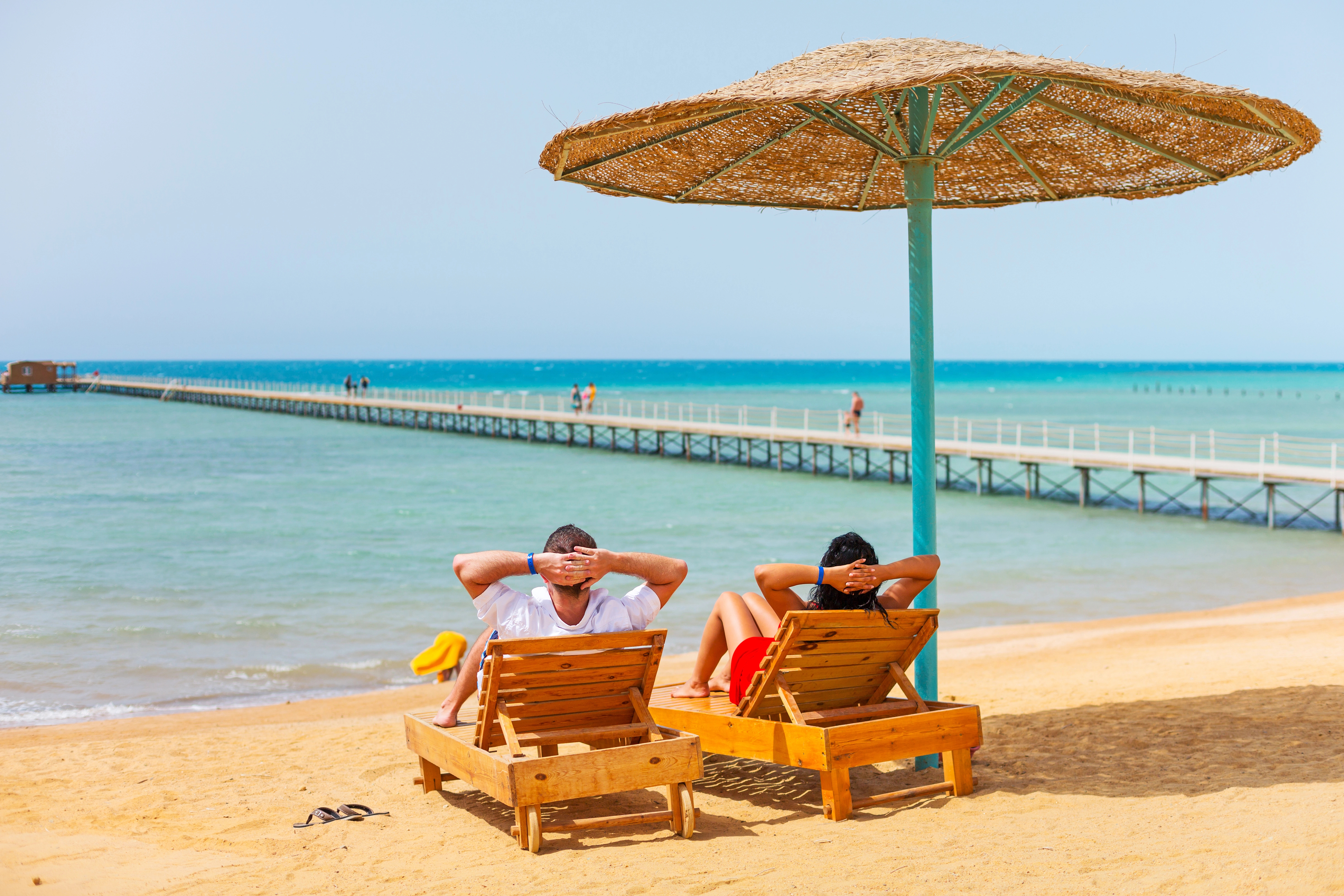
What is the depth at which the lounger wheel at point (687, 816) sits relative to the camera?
12.7 ft

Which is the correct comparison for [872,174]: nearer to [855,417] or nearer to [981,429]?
[855,417]

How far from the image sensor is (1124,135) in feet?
16.9

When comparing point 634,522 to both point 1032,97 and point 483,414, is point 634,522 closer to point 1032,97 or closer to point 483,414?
point 1032,97

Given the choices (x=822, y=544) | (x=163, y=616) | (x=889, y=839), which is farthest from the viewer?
(x=822, y=544)

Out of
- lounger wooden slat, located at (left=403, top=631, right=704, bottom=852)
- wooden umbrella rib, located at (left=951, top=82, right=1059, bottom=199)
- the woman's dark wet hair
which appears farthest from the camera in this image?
wooden umbrella rib, located at (left=951, top=82, right=1059, bottom=199)

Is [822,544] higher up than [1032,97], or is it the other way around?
[1032,97]

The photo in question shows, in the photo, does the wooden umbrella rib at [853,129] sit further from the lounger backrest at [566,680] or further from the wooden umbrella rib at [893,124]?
the lounger backrest at [566,680]

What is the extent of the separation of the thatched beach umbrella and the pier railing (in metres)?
13.1

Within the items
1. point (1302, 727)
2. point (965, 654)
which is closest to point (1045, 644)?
point (965, 654)

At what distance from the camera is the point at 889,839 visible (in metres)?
3.72

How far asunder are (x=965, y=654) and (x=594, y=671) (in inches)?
256

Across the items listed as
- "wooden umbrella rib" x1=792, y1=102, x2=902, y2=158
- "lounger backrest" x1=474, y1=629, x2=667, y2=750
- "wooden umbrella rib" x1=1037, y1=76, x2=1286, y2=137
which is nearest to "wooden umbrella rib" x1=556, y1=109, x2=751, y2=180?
"wooden umbrella rib" x1=792, y1=102, x2=902, y2=158

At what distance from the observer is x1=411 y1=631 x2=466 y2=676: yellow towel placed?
924cm

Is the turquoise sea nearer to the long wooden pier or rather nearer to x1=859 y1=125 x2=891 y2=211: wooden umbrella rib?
the long wooden pier
